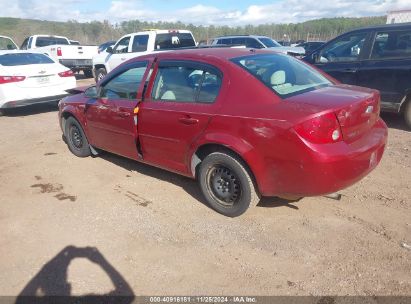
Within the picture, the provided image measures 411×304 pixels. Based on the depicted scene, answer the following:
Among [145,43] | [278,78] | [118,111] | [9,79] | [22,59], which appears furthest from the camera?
[145,43]

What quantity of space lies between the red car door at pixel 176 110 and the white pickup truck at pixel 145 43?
7637 mm

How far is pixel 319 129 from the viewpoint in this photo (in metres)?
2.98

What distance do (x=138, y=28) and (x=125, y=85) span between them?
247ft

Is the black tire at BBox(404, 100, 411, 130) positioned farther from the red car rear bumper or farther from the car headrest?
the car headrest

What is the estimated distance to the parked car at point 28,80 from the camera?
8617 millimetres

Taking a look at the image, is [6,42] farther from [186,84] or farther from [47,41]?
[186,84]

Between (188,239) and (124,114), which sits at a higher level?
(124,114)

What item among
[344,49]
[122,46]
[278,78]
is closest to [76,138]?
[278,78]

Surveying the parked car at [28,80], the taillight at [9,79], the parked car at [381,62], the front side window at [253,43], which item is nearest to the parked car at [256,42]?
the front side window at [253,43]

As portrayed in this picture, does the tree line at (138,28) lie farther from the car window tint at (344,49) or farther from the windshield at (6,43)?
the car window tint at (344,49)

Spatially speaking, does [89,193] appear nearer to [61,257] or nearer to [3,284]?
[61,257]

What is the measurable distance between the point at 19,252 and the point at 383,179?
4180mm

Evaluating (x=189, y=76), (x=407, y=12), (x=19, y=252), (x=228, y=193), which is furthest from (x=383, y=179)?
(x=407, y=12)

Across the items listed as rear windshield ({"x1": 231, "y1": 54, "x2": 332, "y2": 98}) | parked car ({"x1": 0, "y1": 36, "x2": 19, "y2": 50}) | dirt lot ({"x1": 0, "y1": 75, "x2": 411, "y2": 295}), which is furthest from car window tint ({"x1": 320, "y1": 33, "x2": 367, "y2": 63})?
parked car ({"x1": 0, "y1": 36, "x2": 19, "y2": 50})
